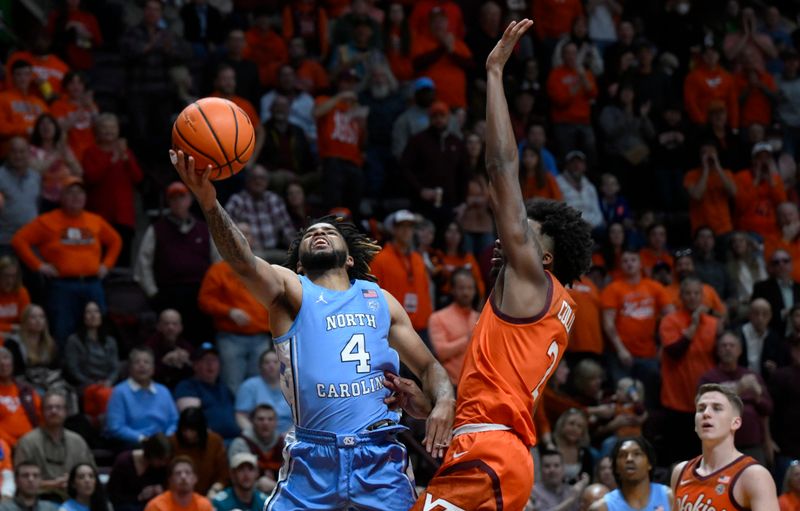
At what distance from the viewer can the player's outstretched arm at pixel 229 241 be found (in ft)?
20.5

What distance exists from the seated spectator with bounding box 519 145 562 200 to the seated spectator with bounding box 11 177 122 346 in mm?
4679

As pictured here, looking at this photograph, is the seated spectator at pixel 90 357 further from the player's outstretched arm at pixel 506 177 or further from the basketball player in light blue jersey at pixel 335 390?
the player's outstretched arm at pixel 506 177

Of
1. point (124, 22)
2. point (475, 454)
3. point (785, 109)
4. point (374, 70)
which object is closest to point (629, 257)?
point (374, 70)

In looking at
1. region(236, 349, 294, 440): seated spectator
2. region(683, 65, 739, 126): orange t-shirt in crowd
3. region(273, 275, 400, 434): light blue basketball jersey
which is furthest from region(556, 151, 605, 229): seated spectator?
region(273, 275, 400, 434): light blue basketball jersey

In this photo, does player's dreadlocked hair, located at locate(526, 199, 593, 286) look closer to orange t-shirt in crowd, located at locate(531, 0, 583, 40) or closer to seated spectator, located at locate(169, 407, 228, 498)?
seated spectator, located at locate(169, 407, 228, 498)

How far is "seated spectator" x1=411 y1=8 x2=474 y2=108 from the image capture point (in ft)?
53.8

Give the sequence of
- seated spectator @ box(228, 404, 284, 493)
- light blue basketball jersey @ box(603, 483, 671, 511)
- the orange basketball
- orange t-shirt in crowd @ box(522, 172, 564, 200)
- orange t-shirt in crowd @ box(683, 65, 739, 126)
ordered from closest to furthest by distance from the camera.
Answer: the orange basketball < light blue basketball jersey @ box(603, 483, 671, 511) < seated spectator @ box(228, 404, 284, 493) < orange t-shirt in crowd @ box(522, 172, 564, 200) < orange t-shirt in crowd @ box(683, 65, 739, 126)

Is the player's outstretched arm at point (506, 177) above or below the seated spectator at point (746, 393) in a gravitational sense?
above

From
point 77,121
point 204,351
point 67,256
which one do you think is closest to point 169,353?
point 204,351

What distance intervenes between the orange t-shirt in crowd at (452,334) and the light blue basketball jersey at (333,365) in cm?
559

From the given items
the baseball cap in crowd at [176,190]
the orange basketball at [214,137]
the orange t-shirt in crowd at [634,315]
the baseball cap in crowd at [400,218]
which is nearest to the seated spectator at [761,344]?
the orange t-shirt in crowd at [634,315]

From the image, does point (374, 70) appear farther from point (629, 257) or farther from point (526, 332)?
point (526, 332)

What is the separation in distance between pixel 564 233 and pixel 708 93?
1189cm

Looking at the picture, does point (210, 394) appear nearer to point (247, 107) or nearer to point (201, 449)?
point (201, 449)
